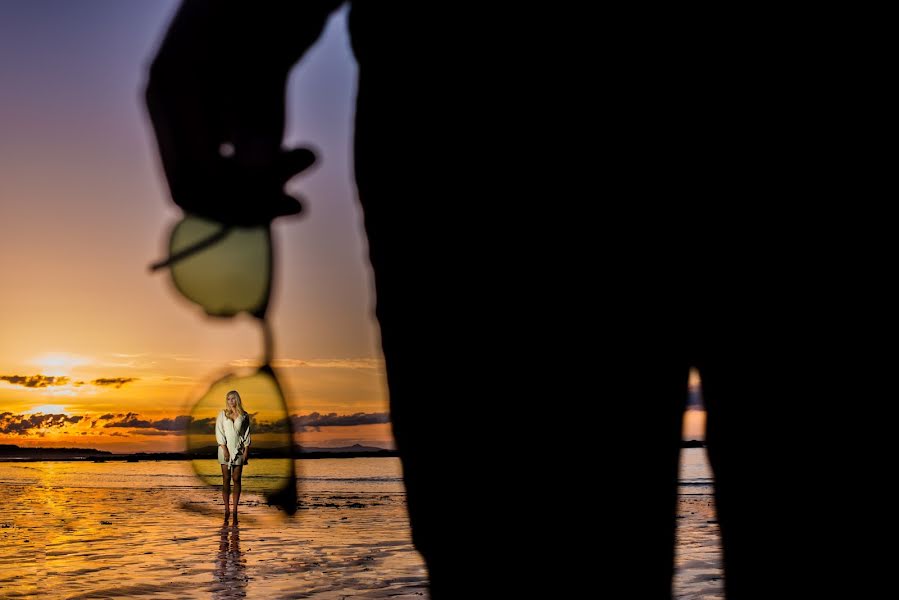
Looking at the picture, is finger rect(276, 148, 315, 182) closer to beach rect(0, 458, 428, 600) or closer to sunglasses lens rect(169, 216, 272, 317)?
sunglasses lens rect(169, 216, 272, 317)

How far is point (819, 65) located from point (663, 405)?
378mm

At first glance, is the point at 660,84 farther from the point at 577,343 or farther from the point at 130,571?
the point at 130,571

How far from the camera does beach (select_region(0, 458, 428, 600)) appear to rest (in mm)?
6559

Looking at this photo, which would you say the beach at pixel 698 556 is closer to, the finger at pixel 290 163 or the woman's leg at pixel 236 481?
the finger at pixel 290 163

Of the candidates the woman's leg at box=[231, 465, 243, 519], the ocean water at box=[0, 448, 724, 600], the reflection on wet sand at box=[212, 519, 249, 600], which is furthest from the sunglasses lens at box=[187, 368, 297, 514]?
the woman's leg at box=[231, 465, 243, 519]

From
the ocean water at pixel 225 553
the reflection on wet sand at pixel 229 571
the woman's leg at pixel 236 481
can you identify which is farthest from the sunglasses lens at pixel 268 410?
the woman's leg at pixel 236 481

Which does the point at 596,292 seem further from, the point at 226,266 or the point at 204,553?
the point at 204,553

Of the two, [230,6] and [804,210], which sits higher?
[230,6]

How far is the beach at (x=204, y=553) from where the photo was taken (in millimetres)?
6559

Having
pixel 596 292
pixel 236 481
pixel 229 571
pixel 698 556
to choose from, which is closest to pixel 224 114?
pixel 596 292

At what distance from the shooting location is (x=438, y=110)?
0.88 meters

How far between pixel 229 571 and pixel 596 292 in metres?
7.30

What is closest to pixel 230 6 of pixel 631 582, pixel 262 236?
pixel 262 236

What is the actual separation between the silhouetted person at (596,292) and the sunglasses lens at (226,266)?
21 cm
